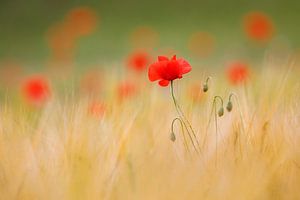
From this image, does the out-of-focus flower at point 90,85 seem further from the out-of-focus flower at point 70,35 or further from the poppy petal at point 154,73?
the out-of-focus flower at point 70,35

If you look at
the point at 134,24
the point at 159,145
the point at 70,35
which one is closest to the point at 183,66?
the point at 159,145

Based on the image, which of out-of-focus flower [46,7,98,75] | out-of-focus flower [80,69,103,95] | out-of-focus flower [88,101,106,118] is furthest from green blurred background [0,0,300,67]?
out-of-focus flower [88,101,106,118]

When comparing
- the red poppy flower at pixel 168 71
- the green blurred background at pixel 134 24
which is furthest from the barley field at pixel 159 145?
the green blurred background at pixel 134 24

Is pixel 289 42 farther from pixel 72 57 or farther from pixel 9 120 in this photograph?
pixel 9 120

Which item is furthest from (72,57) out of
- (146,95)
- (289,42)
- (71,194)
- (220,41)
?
(71,194)

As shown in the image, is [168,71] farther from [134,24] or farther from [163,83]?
[134,24]

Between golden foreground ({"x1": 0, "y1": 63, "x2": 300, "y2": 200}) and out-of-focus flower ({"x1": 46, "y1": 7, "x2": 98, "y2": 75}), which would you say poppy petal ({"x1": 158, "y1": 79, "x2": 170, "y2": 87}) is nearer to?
golden foreground ({"x1": 0, "y1": 63, "x2": 300, "y2": 200})

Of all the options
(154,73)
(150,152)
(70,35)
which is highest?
(154,73)
